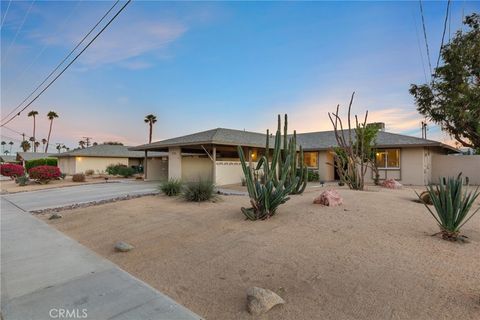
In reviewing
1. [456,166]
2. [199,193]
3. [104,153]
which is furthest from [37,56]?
[456,166]

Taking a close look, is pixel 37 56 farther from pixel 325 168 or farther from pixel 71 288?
pixel 325 168

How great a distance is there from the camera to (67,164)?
37094mm

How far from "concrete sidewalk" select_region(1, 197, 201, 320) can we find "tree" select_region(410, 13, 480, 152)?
2180cm

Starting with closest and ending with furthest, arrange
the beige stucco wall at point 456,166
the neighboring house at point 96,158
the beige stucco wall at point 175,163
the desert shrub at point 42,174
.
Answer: the beige stucco wall at point 456,166 → the beige stucco wall at point 175,163 → the desert shrub at point 42,174 → the neighboring house at point 96,158

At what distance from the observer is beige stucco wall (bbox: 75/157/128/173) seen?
34344 millimetres

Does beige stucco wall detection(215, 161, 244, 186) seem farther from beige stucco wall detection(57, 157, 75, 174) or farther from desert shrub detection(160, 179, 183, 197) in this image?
beige stucco wall detection(57, 157, 75, 174)

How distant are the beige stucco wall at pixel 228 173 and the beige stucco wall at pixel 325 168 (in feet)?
24.1

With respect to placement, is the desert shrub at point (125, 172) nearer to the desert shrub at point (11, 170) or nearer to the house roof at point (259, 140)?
the house roof at point (259, 140)

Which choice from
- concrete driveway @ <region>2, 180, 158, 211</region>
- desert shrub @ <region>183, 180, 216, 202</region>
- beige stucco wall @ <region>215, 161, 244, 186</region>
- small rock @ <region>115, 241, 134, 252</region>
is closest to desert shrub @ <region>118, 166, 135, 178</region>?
concrete driveway @ <region>2, 180, 158, 211</region>

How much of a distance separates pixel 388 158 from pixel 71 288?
69.8ft

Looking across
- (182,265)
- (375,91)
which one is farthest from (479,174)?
(182,265)

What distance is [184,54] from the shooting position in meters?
14.0

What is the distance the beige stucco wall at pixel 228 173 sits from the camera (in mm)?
18109

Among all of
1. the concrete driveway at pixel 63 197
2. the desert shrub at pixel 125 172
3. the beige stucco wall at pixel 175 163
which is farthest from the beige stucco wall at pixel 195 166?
the desert shrub at pixel 125 172
